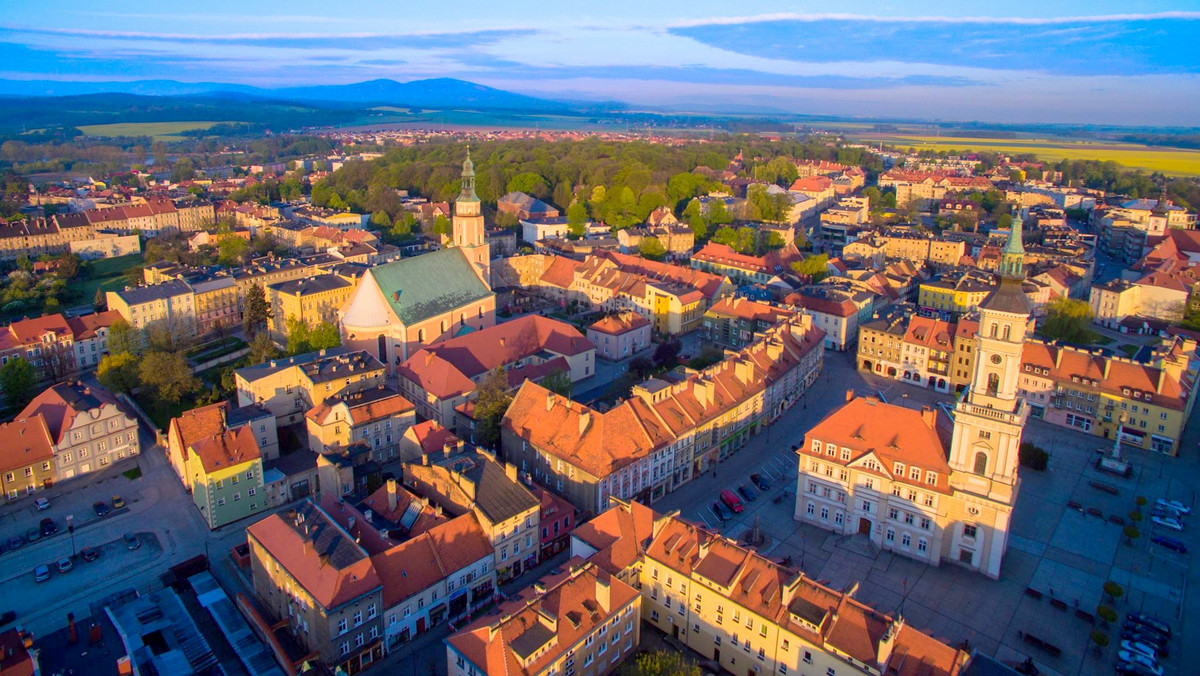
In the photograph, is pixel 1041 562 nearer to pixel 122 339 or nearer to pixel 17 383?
pixel 17 383

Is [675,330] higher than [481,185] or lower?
lower

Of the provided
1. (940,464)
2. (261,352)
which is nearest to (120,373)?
(261,352)

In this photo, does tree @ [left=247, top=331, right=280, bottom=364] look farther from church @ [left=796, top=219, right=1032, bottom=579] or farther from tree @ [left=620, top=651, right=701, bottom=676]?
tree @ [left=620, top=651, right=701, bottom=676]

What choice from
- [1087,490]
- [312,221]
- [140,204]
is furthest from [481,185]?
[1087,490]

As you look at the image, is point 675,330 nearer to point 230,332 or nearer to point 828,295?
point 828,295

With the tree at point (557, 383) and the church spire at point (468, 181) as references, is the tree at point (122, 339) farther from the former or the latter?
the tree at point (557, 383)

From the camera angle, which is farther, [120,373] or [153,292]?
[153,292]

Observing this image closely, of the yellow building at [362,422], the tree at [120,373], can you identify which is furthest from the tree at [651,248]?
the tree at [120,373]

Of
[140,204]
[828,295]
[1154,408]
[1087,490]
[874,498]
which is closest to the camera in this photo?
[874,498]
